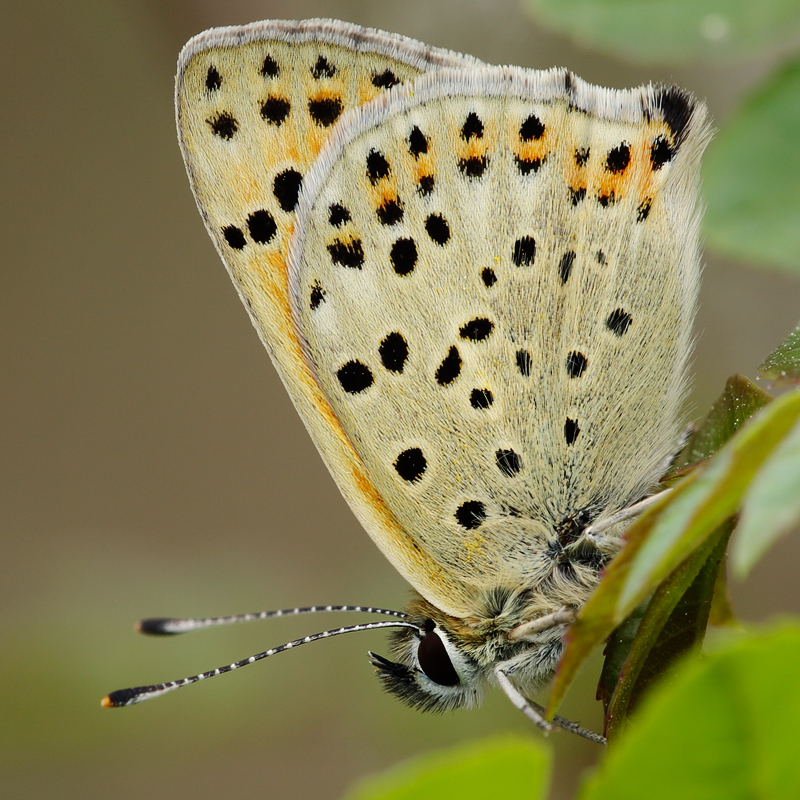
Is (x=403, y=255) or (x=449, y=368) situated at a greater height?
(x=403, y=255)

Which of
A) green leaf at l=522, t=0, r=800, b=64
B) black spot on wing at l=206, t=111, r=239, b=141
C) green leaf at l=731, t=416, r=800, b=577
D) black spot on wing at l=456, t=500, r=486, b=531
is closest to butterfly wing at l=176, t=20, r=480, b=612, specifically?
black spot on wing at l=206, t=111, r=239, b=141

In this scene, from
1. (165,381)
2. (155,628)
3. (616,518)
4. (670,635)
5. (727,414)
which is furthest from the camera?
(165,381)

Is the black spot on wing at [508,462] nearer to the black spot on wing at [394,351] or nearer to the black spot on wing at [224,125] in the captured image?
the black spot on wing at [394,351]

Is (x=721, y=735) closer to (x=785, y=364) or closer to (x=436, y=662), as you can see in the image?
(x=785, y=364)

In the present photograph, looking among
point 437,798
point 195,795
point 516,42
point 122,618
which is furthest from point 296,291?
point 195,795

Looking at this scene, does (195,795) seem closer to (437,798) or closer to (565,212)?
(565,212)

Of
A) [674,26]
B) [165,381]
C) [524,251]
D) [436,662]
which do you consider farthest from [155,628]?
[165,381]

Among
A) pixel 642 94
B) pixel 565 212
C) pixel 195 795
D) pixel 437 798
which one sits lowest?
pixel 195 795
